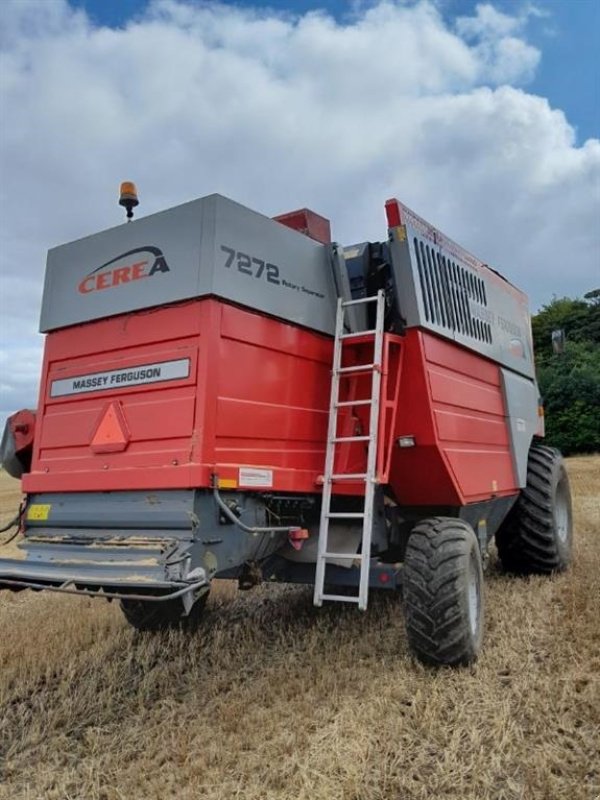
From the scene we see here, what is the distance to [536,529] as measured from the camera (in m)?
6.14

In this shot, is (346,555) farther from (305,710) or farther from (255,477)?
(305,710)

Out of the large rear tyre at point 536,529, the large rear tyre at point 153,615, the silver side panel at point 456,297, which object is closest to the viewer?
the silver side panel at point 456,297

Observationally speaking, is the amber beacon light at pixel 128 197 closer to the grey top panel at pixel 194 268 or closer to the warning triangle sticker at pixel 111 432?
the grey top panel at pixel 194 268

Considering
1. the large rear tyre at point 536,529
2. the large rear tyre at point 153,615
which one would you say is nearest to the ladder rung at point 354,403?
the large rear tyre at point 153,615

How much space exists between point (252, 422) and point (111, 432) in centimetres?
81

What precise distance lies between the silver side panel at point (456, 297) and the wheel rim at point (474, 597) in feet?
5.00

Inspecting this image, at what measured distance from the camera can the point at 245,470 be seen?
12.2ft

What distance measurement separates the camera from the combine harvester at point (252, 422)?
3.59 m

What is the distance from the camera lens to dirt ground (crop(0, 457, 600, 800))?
2.91 m

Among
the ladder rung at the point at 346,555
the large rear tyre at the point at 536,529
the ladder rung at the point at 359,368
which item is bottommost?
the ladder rung at the point at 346,555

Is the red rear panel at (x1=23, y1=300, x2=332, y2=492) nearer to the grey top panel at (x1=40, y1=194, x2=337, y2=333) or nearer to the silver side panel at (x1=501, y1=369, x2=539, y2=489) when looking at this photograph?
the grey top panel at (x1=40, y1=194, x2=337, y2=333)

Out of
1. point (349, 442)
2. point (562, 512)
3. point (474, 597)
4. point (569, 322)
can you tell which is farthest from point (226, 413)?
point (569, 322)

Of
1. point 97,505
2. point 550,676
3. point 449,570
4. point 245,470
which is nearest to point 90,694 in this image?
point 97,505

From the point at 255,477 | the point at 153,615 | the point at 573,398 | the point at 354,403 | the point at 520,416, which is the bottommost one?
the point at 153,615
